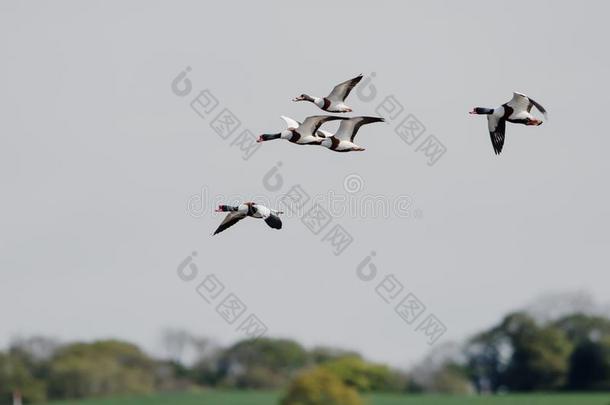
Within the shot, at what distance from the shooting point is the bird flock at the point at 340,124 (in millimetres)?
44250

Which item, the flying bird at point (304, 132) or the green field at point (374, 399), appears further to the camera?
the green field at point (374, 399)

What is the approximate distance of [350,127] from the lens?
45.2 metres

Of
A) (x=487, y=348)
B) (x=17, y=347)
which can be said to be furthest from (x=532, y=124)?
(x=487, y=348)

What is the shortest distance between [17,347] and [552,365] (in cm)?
2963

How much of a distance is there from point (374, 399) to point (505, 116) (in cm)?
4416

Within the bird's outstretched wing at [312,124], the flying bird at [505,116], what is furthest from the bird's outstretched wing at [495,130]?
the bird's outstretched wing at [312,124]

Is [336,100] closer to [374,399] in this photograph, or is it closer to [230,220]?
[230,220]

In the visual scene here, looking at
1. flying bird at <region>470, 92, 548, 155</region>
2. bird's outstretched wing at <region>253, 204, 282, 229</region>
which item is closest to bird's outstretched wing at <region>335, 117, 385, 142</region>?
flying bird at <region>470, 92, 548, 155</region>

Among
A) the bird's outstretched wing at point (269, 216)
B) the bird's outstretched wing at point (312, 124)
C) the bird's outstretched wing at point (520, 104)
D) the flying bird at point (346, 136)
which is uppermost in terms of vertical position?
the bird's outstretched wing at point (312, 124)

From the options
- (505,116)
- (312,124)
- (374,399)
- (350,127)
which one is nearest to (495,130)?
(505,116)

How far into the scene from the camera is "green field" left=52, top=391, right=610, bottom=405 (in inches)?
3317

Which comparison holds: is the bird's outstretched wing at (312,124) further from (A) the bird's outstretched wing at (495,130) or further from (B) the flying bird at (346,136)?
(A) the bird's outstretched wing at (495,130)

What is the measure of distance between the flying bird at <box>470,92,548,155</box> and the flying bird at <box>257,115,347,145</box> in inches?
164

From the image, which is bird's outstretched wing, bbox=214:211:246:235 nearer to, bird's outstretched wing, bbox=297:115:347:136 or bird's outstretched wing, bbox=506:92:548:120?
bird's outstretched wing, bbox=297:115:347:136
